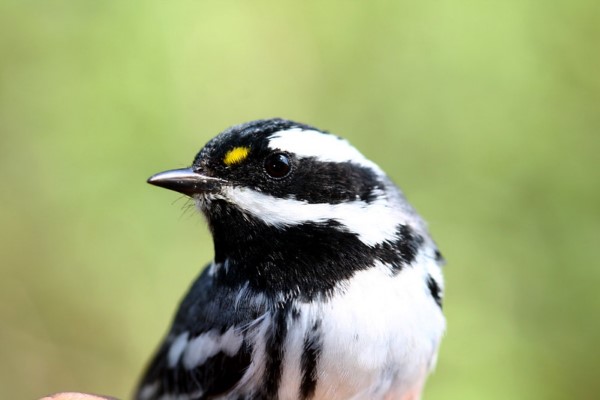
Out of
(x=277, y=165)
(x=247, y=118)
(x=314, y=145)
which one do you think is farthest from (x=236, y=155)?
(x=247, y=118)

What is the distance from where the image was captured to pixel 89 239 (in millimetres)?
4367

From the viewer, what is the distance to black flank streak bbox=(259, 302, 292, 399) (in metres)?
2.05

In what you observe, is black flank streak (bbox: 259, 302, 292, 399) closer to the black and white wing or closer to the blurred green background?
the black and white wing

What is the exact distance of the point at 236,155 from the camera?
6.63ft

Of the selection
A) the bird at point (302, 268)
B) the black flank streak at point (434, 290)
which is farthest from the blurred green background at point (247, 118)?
the bird at point (302, 268)

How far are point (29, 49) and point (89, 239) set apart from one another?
1.09 m

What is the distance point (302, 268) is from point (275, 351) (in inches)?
8.9

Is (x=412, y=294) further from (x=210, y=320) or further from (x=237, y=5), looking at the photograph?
(x=237, y=5)

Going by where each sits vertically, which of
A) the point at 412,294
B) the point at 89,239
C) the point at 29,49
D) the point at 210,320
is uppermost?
the point at 29,49

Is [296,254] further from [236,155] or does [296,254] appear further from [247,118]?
[247,118]

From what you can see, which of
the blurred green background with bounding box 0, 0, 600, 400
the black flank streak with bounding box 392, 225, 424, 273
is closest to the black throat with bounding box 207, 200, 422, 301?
the black flank streak with bounding box 392, 225, 424, 273

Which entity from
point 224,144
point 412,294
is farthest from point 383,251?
point 224,144

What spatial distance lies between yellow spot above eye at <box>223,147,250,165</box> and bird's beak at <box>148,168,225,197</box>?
0.19ft

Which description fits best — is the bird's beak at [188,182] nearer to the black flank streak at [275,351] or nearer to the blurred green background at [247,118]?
the black flank streak at [275,351]
